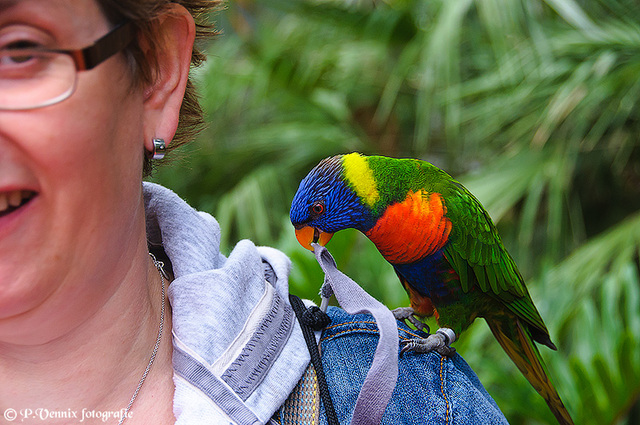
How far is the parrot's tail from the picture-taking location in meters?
0.99

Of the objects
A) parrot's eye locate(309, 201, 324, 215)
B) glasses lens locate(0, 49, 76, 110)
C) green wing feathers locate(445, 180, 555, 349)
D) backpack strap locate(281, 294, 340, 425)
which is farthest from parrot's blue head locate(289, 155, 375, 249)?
glasses lens locate(0, 49, 76, 110)

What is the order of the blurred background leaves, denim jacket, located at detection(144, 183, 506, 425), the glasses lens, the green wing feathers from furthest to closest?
the blurred background leaves < the green wing feathers < denim jacket, located at detection(144, 183, 506, 425) < the glasses lens

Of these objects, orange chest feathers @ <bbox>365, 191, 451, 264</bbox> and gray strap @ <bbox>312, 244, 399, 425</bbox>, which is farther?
orange chest feathers @ <bbox>365, 191, 451, 264</bbox>

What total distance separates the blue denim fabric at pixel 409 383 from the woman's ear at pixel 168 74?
13.6 inches

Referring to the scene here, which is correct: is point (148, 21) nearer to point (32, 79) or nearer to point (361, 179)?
point (32, 79)

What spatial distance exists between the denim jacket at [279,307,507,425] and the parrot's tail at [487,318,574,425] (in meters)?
0.27

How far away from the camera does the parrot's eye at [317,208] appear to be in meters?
0.94

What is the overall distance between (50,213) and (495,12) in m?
1.73

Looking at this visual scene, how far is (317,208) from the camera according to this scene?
95cm

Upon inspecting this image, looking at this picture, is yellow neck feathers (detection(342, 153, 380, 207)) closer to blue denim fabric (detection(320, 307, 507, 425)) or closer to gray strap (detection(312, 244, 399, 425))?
blue denim fabric (detection(320, 307, 507, 425))

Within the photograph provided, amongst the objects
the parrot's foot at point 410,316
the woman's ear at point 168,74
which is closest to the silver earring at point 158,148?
the woman's ear at point 168,74

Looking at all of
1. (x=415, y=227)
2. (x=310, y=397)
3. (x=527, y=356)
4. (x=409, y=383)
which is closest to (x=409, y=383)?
(x=409, y=383)

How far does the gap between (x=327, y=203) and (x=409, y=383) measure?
1.17 ft

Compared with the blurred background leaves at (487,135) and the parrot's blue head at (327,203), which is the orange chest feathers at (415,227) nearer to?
the parrot's blue head at (327,203)
